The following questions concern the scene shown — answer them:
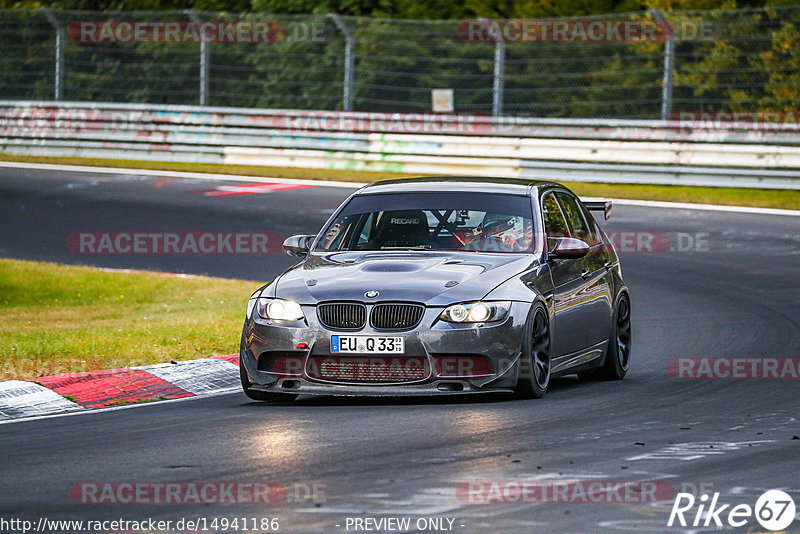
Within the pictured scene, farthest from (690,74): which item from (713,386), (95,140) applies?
(713,386)

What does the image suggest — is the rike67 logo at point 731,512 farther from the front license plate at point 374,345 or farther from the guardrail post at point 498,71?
the guardrail post at point 498,71

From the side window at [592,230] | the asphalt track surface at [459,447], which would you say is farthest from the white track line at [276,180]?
the side window at [592,230]

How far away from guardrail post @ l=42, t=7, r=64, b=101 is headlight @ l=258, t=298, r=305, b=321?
20.9 m

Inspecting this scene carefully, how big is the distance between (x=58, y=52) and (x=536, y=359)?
70.8 ft

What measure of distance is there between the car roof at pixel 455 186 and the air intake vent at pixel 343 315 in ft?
5.37

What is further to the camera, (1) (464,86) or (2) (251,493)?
(1) (464,86)

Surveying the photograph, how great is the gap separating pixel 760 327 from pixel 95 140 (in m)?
18.8

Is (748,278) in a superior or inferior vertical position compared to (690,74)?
inferior

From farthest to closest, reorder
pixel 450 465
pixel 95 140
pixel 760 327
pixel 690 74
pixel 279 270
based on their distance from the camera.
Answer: pixel 95 140 → pixel 690 74 → pixel 279 270 → pixel 760 327 → pixel 450 465

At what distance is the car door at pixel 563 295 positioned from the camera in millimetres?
10266

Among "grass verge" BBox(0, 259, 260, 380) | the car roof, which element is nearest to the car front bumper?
the car roof

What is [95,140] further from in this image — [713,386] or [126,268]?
[713,386]

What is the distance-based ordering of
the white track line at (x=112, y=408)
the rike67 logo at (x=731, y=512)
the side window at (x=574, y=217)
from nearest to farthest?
the rike67 logo at (x=731, y=512)
the white track line at (x=112, y=408)
the side window at (x=574, y=217)

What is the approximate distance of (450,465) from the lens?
24.3ft
